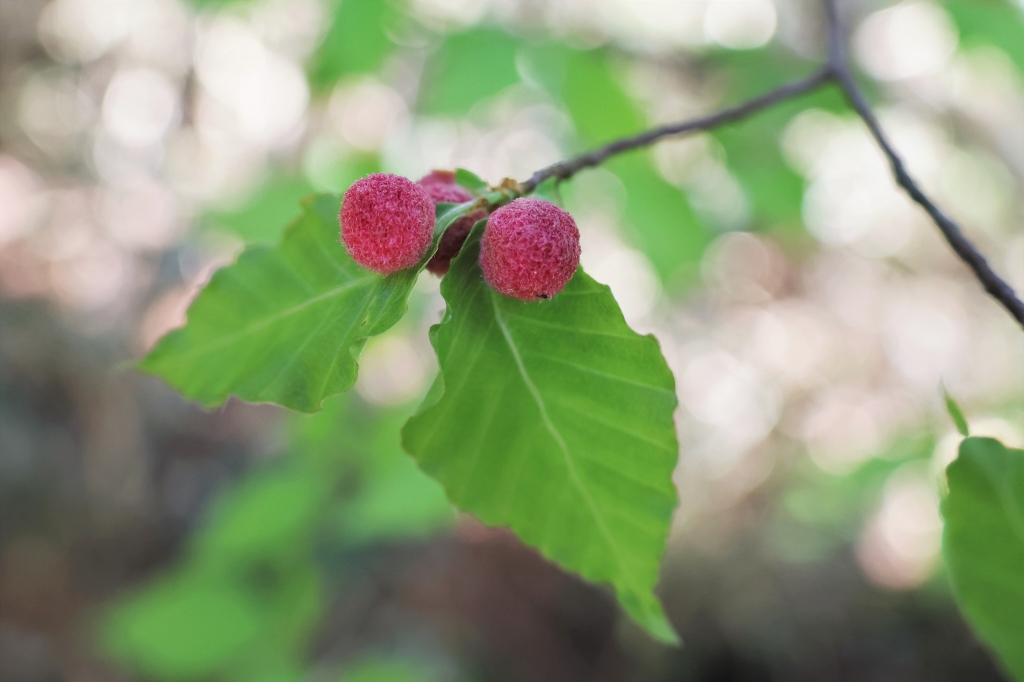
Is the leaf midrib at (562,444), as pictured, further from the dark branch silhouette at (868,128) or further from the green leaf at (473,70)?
the green leaf at (473,70)

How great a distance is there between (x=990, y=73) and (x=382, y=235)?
10.3 feet

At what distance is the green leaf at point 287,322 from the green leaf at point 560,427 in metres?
0.08

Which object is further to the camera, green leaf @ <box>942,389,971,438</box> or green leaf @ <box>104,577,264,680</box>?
green leaf @ <box>104,577,264,680</box>

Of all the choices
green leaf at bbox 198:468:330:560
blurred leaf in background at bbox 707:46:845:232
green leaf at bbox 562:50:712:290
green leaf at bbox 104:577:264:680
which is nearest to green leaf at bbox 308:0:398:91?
green leaf at bbox 562:50:712:290

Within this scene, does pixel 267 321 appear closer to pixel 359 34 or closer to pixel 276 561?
pixel 359 34

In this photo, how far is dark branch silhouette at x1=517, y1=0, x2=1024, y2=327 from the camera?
64 centimetres

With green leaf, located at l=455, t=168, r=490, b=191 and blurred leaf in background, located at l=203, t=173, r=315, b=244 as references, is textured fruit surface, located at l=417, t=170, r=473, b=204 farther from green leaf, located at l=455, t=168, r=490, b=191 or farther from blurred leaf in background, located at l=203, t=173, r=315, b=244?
blurred leaf in background, located at l=203, t=173, r=315, b=244

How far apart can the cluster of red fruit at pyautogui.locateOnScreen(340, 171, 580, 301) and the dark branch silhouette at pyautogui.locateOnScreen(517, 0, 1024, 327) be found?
3.8 inches

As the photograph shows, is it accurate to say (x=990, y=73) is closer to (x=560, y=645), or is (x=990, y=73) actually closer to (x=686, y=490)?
(x=686, y=490)

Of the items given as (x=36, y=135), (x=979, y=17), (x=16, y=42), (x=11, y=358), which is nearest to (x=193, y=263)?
(x=11, y=358)

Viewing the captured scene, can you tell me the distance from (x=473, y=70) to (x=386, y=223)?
1313 mm

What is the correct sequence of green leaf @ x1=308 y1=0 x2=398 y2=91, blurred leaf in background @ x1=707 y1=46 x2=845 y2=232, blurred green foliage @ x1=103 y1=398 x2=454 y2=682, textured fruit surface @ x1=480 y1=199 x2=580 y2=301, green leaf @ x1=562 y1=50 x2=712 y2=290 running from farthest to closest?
blurred green foliage @ x1=103 y1=398 x2=454 y2=682, blurred leaf in background @ x1=707 y1=46 x2=845 y2=232, green leaf @ x1=562 y1=50 x2=712 y2=290, green leaf @ x1=308 y1=0 x2=398 y2=91, textured fruit surface @ x1=480 y1=199 x2=580 y2=301

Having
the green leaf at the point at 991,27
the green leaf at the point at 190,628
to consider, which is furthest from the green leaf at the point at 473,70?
the green leaf at the point at 190,628

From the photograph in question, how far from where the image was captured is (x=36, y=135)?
5352 millimetres
